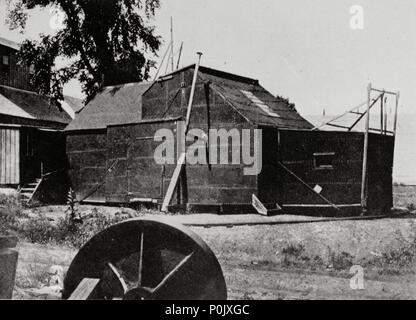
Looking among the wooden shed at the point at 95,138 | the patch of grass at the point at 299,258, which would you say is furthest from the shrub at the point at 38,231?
the wooden shed at the point at 95,138

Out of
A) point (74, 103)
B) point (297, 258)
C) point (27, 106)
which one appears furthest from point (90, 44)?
point (297, 258)

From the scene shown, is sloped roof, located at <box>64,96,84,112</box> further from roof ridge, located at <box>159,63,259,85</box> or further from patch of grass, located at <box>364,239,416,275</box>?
patch of grass, located at <box>364,239,416,275</box>

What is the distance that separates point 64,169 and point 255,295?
16458 mm

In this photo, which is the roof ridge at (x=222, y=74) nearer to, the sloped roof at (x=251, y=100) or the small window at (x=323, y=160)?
the sloped roof at (x=251, y=100)

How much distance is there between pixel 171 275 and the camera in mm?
4641

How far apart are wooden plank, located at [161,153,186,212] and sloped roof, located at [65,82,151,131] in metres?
4.66

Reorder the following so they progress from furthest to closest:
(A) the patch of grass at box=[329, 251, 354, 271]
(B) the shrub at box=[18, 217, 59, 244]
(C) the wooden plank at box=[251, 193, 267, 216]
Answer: (C) the wooden plank at box=[251, 193, 267, 216], (B) the shrub at box=[18, 217, 59, 244], (A) the patch of grass at box=[329, 251, 354, 271]

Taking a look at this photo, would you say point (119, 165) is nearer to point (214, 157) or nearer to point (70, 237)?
point (214, 157)

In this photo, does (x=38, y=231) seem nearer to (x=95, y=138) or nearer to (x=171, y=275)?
(x=95, y=138)

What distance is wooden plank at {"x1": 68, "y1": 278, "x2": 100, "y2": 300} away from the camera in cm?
476

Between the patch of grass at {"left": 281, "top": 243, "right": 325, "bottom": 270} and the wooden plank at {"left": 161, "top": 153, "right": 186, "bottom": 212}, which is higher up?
the wooden plank at {"left": 161, "top": 153, "right": 186, "bottom": 212}

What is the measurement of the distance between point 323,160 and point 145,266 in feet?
41.6

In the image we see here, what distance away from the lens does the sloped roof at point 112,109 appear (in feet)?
71.7

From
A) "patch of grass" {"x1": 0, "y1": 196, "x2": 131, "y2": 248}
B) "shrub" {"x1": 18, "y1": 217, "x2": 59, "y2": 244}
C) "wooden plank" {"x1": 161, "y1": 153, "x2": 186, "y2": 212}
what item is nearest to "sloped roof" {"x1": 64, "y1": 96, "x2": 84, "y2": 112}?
"wooden plank" {"x1": 161, "y1": 153, "x2": 186, "y2": 212}
